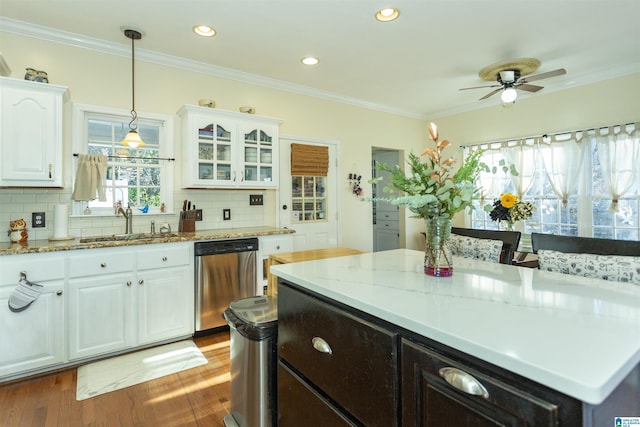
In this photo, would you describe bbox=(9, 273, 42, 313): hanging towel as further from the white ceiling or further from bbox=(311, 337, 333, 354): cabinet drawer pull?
bbox=(311, 337, 333, 354): cabinet drawer pull

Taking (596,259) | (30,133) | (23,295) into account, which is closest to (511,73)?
(596,259)

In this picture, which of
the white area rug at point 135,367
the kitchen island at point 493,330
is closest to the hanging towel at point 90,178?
the white area rug at point 135,367

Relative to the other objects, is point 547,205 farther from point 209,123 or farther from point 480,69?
point 209,123

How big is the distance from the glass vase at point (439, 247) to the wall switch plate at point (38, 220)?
3165mm

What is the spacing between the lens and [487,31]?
289 centimetres

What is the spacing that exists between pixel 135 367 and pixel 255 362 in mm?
1578

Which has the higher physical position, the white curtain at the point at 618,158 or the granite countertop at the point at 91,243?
the white curtain at the point at 618,158

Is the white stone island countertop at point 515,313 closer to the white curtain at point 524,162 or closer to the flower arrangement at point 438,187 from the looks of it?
the flower arrangement at point 438,187

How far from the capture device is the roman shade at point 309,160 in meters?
4.16

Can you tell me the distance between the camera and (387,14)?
261 cm

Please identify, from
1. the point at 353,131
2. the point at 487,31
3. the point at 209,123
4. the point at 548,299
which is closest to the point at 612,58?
the point at 487,31

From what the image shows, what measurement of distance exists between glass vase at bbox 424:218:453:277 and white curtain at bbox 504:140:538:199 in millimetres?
3707

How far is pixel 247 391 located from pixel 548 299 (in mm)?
1435

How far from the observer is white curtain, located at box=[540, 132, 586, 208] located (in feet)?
12.9
